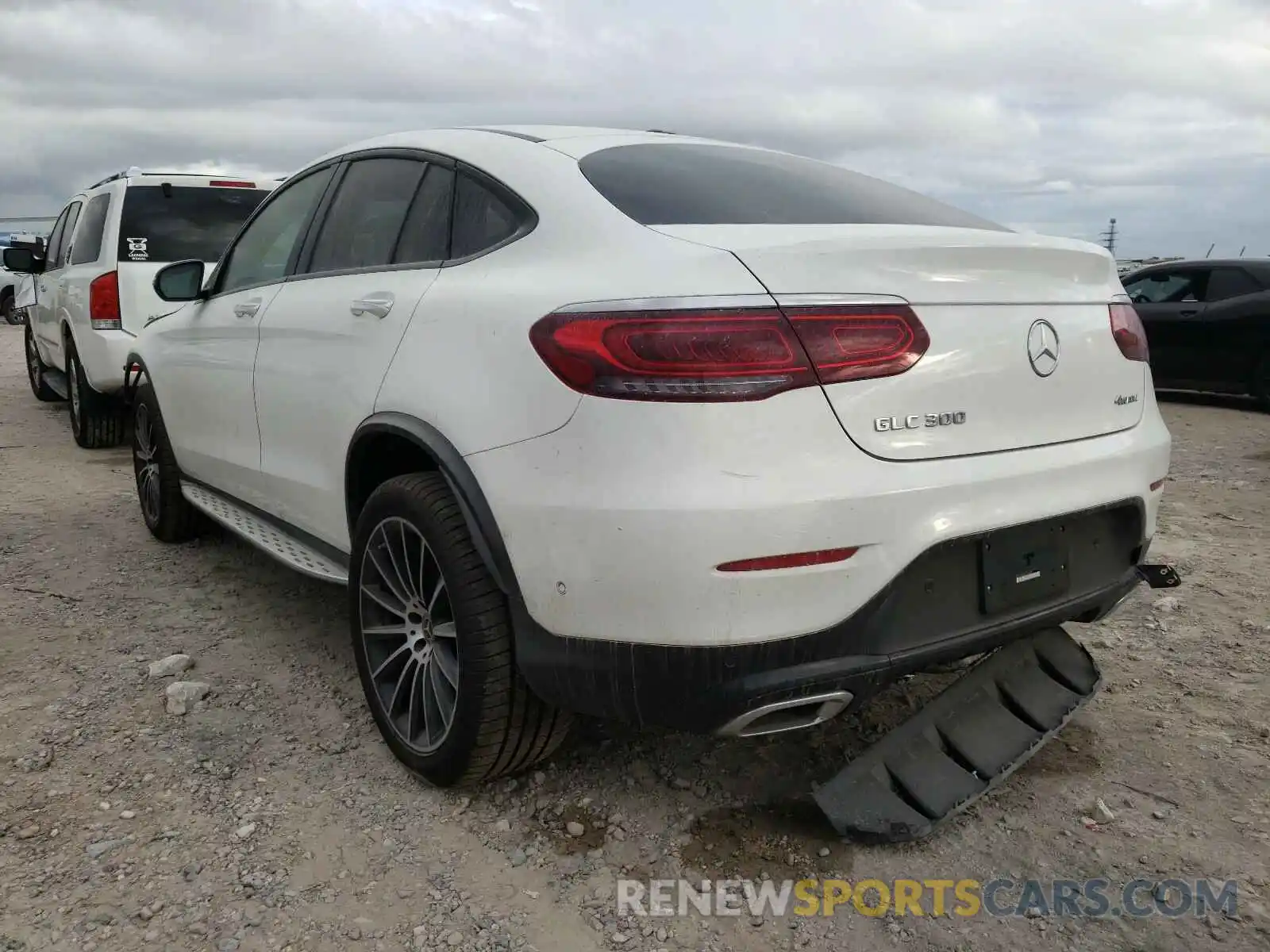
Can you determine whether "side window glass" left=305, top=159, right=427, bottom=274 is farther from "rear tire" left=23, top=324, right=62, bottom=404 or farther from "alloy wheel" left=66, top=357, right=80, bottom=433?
"rear tire" left=23, top=324, right=62, bottom=404

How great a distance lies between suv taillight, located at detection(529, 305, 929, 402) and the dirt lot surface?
1.12m

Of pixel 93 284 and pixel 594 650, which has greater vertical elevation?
pixel 93 284

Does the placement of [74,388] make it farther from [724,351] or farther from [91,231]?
[724,351]

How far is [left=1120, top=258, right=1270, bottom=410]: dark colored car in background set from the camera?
9.16 metres

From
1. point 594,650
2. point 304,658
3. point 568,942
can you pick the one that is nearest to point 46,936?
point 568,942

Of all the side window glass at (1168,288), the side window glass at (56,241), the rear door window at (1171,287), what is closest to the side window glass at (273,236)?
the side window glass at (56,241)

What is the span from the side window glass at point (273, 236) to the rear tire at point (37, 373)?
6.48 metres

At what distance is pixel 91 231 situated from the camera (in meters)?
7.27

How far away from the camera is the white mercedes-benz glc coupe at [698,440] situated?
193 centimetres

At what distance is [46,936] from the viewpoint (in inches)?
81.5

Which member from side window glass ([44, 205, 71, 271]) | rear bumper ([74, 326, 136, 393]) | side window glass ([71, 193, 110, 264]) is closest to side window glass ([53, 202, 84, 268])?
side window glass ([44, 205, 71, 271])

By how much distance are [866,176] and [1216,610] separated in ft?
7.31

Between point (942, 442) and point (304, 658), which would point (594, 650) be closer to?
point (942, 442)

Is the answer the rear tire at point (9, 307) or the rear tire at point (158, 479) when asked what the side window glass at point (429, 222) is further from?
the rear tire at point (9, 307)
